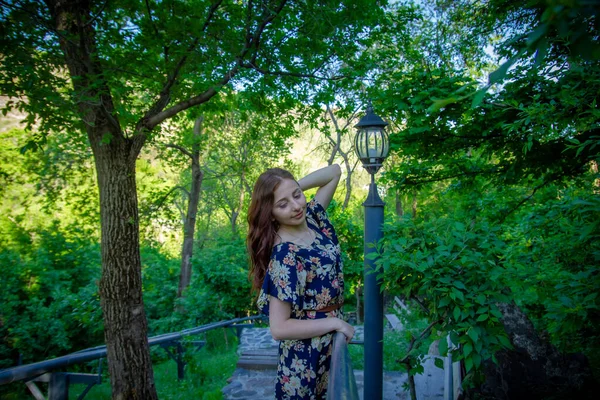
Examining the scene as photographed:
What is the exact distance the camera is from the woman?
64.7 inches

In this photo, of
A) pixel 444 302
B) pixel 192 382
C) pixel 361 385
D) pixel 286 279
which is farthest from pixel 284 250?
pixel 192 382

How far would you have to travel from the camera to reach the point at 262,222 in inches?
73.7

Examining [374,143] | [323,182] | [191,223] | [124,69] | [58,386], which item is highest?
[124,69]

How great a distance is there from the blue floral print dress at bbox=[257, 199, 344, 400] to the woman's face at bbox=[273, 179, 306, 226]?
0.15 metres

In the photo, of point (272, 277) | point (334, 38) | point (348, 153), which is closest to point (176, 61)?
point (334, 38)

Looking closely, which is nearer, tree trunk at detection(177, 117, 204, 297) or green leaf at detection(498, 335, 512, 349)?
green leaf at detection(498, 335, 512, 349)

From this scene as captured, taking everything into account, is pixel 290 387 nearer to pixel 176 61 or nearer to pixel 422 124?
pixel 422 124

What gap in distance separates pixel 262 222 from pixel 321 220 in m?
0.47

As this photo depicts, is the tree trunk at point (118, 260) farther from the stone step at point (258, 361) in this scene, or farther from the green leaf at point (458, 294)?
the green leaf at point (458, 294)

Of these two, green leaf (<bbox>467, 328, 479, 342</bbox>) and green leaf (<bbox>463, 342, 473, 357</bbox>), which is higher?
green leaf (<bbox>467, 328, 479, 342</bbox>)

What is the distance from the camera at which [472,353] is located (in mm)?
2061

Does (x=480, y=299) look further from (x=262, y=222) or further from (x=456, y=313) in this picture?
(x=262, y=222)

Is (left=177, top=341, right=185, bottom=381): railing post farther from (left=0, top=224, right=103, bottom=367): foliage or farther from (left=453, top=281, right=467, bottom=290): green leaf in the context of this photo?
(left=453, top=281, right=467, bottom=290): green leaf

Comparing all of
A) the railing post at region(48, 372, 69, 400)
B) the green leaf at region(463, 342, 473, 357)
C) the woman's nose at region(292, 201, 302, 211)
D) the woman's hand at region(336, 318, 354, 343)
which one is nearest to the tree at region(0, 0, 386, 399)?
the railing post at region(48, 372, 69, 400)
